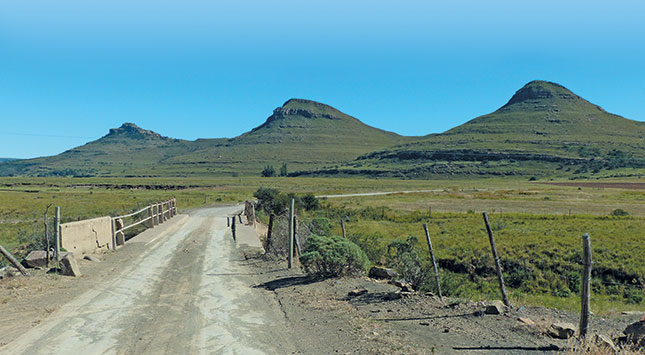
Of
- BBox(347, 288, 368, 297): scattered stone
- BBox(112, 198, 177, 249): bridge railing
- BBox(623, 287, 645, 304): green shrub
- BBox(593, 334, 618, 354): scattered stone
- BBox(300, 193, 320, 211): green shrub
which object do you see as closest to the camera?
BBox(593, 334, 618, 354): scattered stone

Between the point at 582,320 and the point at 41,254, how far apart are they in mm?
13681

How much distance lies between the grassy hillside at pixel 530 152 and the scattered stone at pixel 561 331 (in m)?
136

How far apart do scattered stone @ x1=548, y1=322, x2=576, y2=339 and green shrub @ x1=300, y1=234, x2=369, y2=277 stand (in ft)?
17.9

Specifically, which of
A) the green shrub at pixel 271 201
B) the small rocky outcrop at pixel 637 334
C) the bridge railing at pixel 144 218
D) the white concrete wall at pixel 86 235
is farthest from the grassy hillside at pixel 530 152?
the small rocky outcrop at pixel 637 334

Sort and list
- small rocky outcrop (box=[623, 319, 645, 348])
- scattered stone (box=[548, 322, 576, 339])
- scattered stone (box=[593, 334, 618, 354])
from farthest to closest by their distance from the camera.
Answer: scattered stone (box=[548, 322, 576, 339])
small rocky outcrop (box=[623, 319, 645, 348])
scattered stone (box=[593, 334, 618, 354])

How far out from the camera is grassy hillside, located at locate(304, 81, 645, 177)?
13512cm

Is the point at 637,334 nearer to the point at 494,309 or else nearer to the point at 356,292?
the point at 494,309

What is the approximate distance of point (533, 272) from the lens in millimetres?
18016

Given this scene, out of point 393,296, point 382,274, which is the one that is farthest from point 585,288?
point 382,274

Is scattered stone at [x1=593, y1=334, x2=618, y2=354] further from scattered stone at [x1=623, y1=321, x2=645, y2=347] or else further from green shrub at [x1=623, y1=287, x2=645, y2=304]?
green shrub at [x1=623, y1=287, x2=645, y2=304]

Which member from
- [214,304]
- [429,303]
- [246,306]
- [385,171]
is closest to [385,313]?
[429,303]

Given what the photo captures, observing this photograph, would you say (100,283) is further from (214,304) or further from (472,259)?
(472,259)

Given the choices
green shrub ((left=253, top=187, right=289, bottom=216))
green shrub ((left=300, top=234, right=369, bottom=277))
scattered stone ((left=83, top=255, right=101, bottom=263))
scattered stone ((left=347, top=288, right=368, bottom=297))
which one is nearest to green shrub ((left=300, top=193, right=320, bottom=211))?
green shrub ((left=253, top=187, right=289, bottom=216))

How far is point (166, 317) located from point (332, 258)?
179 inches
